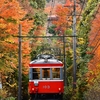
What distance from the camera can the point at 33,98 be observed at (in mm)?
32188

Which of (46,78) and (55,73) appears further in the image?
(55,73)

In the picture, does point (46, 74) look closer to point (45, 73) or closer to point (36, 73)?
point (45, 73)

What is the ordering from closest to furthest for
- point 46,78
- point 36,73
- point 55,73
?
point 46,78 → point 36,73 → point 55,73

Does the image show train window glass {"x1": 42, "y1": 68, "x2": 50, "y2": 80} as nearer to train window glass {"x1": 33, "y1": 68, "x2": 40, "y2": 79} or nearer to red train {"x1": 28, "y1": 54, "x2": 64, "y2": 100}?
red train {"x1": 28, "y1": 54, "x2": 64, "y2": 100}

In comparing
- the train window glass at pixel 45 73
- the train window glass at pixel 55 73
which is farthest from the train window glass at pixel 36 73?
the train window glass at pixel 55 73

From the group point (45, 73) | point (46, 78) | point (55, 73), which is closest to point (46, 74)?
point (45, 73)

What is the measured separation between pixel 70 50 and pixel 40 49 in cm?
1027

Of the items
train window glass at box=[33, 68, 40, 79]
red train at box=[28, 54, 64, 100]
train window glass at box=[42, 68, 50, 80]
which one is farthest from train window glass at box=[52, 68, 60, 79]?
train window glass at box=[33, 68, 40, 79]

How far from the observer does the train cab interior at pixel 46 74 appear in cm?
3183

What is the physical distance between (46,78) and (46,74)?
0.87ft

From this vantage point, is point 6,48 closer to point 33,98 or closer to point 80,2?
point 33,98

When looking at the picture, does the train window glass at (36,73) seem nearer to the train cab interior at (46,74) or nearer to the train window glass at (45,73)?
the train cab interior at (46,74)

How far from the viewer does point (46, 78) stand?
31.8 meters

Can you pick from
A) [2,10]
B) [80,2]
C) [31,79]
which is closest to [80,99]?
[31,79]
